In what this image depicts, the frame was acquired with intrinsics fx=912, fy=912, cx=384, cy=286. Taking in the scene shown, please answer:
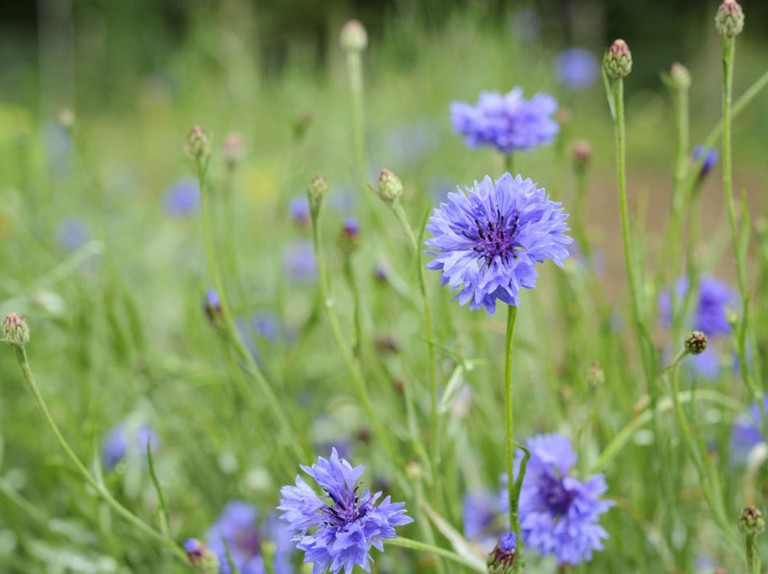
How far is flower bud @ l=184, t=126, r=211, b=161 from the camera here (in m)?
0.70

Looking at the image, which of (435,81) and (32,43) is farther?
(32,43)

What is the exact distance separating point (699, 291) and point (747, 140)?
19.1 ft

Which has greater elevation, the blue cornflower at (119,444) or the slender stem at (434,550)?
the blue cornflower at (119,444)

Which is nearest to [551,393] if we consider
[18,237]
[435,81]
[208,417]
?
[208,417]

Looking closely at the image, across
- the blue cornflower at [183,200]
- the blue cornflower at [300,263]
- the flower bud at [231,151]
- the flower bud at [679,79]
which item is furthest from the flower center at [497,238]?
the blue cornflower at [183,200]

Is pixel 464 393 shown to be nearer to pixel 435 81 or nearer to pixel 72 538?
pixel 72 538

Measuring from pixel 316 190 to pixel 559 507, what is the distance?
0.29 m

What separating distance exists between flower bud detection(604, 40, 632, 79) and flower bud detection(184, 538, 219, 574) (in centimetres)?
41

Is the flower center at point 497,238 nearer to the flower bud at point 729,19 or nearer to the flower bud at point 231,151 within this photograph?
the flower bud at point 729,19

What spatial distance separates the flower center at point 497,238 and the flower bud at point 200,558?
288mm

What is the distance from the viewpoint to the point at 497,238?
51 cm

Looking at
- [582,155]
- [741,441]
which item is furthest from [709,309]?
[582,155]

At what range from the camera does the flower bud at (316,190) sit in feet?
2.19

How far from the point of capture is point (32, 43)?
7.74 metres
